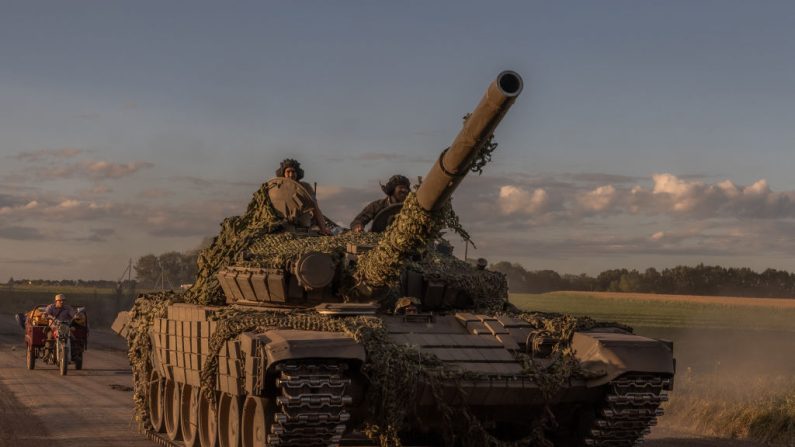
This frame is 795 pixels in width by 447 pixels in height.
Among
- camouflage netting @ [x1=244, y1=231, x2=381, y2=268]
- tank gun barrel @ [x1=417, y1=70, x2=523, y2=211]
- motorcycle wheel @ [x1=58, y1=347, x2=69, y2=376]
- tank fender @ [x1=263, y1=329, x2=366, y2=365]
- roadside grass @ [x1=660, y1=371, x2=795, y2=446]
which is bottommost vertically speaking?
roadside grass @ [x1=660, y1=371, x2=795, y2=446]

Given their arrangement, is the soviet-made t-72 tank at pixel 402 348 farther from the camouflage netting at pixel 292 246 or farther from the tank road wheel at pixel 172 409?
the tank road wheel at pixel 172 409

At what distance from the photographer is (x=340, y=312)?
12953 millimetres

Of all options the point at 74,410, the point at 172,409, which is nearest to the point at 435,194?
the point at 172,409

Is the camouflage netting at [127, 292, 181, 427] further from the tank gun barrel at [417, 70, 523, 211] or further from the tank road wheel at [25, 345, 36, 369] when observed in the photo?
the tank road wheel at [25, 345, 36, 369]

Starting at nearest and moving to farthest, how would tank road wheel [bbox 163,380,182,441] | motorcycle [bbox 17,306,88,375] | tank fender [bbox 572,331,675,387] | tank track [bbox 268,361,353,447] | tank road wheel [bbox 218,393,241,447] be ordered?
tank track [bbox 268,361,353,447] → tank fender [bbox 572,331,675,387] → tank road wheel [bbox 218,393,241,447] → tank road wheel [bbox 163,380,182,441] → motorcycle [bbox 17,306,88,375]

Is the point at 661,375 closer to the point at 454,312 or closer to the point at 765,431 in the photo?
the point at 454,312

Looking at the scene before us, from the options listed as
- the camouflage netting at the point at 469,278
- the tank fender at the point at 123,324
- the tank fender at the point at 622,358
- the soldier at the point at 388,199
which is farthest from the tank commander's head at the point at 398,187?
the tank fender at the point at 123,324

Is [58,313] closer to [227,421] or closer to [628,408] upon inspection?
[227,421]

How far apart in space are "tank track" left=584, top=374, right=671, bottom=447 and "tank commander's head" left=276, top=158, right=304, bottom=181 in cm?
544

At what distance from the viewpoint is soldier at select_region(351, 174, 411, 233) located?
16203 millimetres

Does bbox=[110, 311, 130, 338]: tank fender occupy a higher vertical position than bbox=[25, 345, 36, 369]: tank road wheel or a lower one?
higher

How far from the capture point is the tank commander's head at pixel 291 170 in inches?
640

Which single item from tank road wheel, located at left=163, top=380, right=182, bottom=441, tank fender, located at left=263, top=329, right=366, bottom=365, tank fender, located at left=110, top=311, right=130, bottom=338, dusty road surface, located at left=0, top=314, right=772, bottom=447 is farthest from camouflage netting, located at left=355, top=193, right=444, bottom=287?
tank fender, located at left=110, top=311, right=130, bottom=338

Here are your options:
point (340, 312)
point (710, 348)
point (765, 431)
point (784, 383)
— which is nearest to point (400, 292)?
point (340, 312)
